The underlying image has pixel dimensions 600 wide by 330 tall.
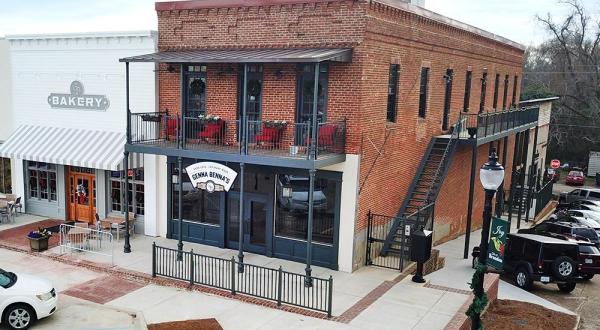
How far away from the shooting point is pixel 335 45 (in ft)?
51.2

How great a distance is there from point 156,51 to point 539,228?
54.6 ft

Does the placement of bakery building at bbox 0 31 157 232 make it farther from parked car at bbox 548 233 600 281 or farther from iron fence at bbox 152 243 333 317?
parked car at bbox 548 233 600 281

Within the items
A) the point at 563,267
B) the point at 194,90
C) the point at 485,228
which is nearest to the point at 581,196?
the point at 563,267

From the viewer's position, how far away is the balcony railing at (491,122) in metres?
19.9

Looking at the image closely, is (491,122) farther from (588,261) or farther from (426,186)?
(588,261)

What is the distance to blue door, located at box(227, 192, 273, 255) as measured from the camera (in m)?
17.2

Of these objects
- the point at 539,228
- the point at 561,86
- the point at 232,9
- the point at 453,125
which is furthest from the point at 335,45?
the point at 561,86

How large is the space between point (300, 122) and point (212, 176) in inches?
121

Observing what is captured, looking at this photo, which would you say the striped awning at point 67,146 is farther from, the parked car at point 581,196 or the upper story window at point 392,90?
the parked car at point 581,196

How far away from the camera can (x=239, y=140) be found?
15.9m

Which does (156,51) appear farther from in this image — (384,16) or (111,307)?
(111,307)

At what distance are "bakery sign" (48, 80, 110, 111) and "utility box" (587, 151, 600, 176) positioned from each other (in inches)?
1988

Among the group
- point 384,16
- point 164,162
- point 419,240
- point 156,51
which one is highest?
point 384,16

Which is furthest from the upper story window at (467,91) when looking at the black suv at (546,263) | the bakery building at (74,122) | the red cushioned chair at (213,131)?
the bakery building at (74,122)
